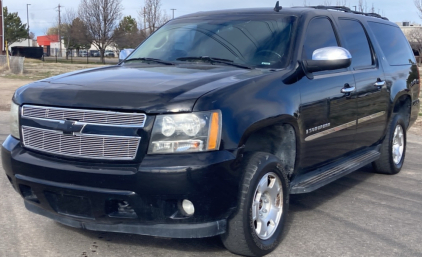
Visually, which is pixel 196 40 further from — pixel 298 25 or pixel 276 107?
pixel 276 107

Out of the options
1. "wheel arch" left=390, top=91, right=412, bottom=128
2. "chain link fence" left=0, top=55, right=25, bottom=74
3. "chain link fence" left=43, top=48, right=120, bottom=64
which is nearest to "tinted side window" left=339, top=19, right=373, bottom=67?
"wheel arch" left=390, top=91, right=412, bottom=128

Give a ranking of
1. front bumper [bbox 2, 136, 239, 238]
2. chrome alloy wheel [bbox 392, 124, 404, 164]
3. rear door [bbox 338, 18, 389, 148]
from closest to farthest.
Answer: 1. front bumper [bbox 2, 136, 239, 238]
2. rear door [bbox 338, 18, 389, 148]
3. chrome alloy wheel [bbox 392, 124, 404, 164]

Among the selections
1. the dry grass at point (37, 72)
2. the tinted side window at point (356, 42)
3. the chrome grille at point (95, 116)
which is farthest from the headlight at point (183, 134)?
the dry grass at point (37, 72)

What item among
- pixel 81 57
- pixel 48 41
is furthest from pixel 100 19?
pixel 48 41

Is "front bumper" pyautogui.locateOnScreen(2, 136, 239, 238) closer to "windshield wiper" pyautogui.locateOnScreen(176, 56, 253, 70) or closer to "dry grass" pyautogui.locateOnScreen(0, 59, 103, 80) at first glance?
"windshield wiper" pyautogui.locateOnScreen(176, 56, 253, 70)

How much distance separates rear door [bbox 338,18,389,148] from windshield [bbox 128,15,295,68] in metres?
1.01

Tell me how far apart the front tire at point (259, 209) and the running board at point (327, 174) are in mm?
344

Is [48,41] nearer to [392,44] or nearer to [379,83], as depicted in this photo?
[392,44]

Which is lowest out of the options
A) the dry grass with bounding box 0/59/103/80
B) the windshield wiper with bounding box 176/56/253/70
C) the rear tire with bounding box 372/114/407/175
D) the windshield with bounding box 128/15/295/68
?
the dry grass with bounding box 0/59/103/80

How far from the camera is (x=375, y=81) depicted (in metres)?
5.62

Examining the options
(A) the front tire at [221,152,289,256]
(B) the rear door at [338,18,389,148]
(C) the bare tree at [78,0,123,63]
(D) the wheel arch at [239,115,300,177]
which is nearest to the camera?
(A) the front tire at [221,152,289,256]

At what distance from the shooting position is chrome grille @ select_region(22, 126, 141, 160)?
132 inches

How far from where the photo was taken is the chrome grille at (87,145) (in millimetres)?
3359

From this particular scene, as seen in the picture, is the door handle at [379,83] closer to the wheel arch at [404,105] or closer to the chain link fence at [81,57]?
the wheel arch at [404,105]
